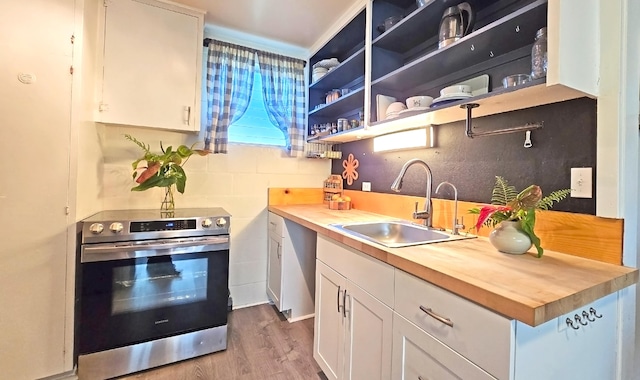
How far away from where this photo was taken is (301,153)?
2.57 m

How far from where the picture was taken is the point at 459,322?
0.78m

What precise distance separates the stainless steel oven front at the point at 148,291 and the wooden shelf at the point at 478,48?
4.78ft

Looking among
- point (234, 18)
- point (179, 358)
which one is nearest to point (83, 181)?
point (179, 358)

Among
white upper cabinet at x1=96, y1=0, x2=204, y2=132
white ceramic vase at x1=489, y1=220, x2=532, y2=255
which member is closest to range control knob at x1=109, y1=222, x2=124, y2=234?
white upper cabinet at x1=96, y1=0, x2=204, y2=132

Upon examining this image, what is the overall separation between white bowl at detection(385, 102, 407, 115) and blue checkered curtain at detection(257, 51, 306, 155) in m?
1.08

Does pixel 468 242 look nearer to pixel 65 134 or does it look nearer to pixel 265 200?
pixel 265 200

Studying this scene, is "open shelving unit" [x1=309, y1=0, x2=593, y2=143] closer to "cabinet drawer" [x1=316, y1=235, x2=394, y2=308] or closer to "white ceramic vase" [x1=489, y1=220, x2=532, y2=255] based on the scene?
"white ceramic vase" [x1=489, y1=220, x2=532, y2=255]

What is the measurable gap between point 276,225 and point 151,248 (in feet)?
3.05

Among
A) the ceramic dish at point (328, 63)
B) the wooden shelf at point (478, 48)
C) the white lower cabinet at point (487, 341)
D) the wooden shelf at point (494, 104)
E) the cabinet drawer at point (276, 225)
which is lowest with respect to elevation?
the white lower cabinet at point (487, 341)

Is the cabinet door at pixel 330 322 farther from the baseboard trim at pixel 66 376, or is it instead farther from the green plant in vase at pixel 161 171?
the baseboard trim at pixel 66 376

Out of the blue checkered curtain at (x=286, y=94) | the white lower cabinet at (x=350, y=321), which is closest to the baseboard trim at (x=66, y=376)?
the white lower cabinet at (x=350, y=321)

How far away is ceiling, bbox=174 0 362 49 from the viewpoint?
75.7 inches

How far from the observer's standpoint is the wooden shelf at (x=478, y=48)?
101 centimetres

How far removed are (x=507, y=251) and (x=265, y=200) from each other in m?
1.92
